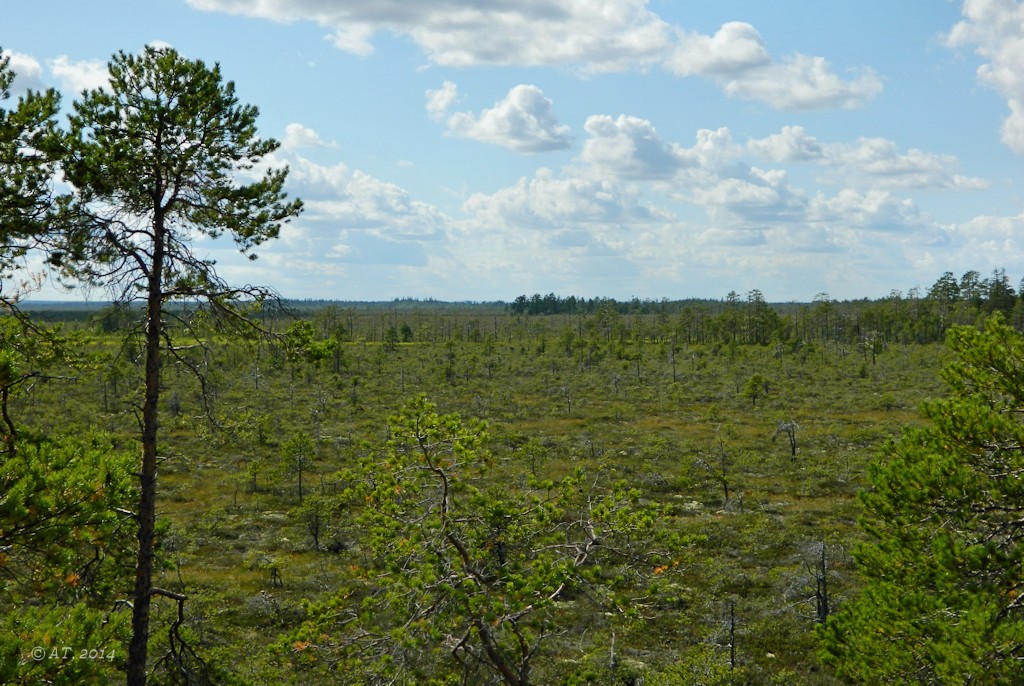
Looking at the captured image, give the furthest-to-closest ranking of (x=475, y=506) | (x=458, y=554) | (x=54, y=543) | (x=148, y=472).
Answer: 1. (x=475, y=506)
2. (x=458, y=554)
3. (x=148, y=472)
4. (x=54, y=543)

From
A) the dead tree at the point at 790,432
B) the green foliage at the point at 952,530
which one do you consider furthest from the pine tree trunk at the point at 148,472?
the dead tree at the point at 790,432

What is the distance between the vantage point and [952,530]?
11258 mm

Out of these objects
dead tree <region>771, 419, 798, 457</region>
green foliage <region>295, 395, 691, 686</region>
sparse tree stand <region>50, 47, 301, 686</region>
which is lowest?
dead tree <region>771, 419, 798, 457</region>

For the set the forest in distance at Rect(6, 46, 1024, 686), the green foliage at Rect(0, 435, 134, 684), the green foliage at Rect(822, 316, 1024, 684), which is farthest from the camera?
the green foliage at Rect(822, 316, 1024, 684)

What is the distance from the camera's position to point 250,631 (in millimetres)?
23078

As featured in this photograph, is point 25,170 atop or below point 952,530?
atop

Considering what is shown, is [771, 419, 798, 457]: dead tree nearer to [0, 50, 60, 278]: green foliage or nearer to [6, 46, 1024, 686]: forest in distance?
[6, 46, 1024, 686]: forest in distance

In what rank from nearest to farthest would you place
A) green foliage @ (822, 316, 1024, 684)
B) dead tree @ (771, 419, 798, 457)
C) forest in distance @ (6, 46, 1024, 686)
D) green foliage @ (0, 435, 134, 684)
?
green foliage @ (0, 435, 134, 684), forest in distance @ (6, 46, 1024, 686), green foliage @ (822, 316, 1024, 684), dead tree @ (771, 419, 798, 457)

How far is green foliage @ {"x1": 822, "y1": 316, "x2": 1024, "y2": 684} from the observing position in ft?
32.4

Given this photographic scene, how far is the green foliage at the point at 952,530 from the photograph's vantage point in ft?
32.4

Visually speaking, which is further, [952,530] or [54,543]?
[952,530]

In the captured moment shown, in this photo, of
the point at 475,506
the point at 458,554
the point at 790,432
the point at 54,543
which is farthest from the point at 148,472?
the point at 790,432

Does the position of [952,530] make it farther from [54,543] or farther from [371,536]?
[54,543]

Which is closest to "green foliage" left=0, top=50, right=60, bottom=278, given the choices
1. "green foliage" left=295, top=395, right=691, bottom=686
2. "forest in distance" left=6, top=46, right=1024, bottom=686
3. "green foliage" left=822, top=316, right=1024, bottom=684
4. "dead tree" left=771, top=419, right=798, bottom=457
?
"forest in distance" left=6, top=46, right=1024, bottom=686
